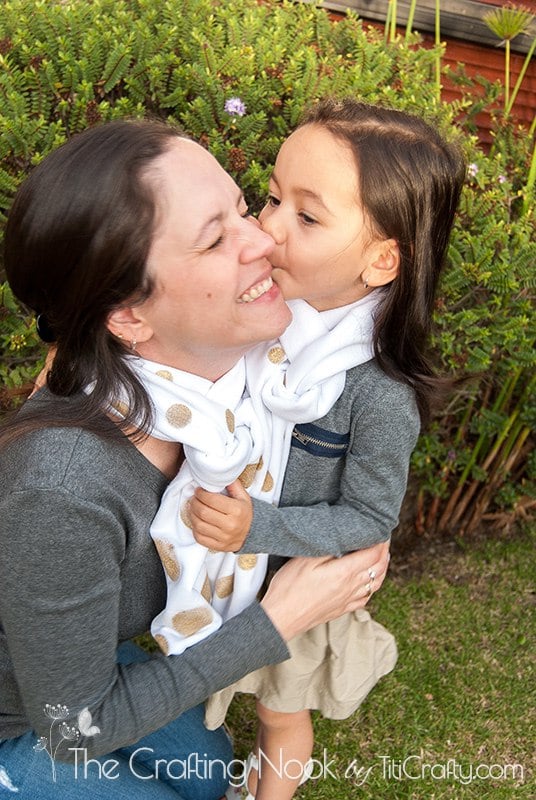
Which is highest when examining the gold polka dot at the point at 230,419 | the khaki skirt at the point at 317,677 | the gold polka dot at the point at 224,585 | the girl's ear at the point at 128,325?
the girl's ear at the point at 128,325

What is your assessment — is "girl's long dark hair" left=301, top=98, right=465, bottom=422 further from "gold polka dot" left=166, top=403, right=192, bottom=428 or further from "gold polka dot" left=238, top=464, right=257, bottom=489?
"gold polka dot" left=166, top=403, right=192, bottom=428

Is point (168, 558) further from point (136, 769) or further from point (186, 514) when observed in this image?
point (136, 769)

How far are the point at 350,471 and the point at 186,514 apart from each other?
44cm

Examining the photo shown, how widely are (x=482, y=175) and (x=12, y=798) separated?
234 centimetres

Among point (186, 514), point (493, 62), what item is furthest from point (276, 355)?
point (493, 62)

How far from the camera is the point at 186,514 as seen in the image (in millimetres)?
1739

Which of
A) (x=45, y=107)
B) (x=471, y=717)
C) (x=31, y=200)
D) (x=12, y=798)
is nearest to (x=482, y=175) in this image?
(x=45, y=107)

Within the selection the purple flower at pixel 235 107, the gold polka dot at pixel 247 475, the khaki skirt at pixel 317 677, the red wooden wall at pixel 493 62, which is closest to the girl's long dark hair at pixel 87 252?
the gold polka dot at pixel 247 475

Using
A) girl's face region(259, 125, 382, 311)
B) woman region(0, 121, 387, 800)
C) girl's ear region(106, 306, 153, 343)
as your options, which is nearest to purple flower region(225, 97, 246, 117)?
girl's face region(259, 125, 382, 311)

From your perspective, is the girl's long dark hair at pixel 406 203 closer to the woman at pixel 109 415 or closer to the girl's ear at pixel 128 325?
the woman at pixel 109 415

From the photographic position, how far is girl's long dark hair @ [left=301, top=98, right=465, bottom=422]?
185 centimetres

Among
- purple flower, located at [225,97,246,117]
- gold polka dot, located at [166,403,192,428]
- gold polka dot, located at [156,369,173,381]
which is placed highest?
purple flower, located at [225,97,246,117]

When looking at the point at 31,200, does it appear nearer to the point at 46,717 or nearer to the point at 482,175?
the point at 46,717

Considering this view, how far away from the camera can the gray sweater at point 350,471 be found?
6.15ft
